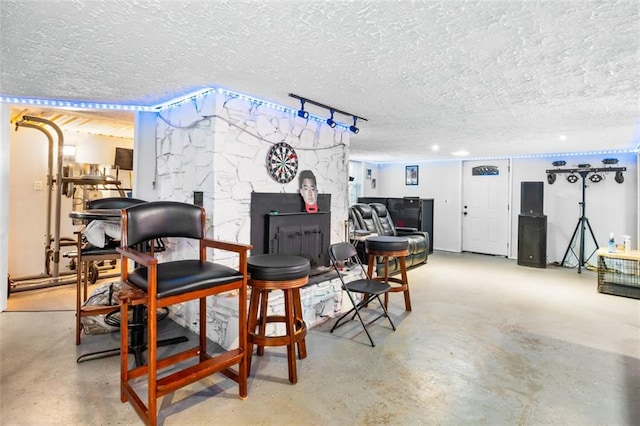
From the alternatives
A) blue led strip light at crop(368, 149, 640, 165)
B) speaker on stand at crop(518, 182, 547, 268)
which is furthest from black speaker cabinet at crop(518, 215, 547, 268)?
blue led strip light at crop(368, 149, 640, 165)

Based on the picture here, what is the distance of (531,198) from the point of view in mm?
6598

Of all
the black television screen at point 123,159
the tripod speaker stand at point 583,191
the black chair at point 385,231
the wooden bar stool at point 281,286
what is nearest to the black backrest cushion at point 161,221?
the wooden bar stool at point 281,286

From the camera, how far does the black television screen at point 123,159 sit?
17.4 feet

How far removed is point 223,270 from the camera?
196 cm

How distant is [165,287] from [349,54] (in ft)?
5.35

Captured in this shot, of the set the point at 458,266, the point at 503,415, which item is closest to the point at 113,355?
the point at 503,415

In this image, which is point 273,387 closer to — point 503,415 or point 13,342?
point 503,415

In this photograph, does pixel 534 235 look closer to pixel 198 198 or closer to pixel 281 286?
pixel 281 286

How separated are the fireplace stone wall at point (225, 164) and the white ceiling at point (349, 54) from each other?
0.22m

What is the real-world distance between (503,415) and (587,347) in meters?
1.48

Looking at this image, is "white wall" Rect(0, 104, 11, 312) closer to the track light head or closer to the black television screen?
the black television screen

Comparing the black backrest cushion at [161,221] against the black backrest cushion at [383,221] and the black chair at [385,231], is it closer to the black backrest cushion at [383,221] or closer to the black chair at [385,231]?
the black chair at [385,231]

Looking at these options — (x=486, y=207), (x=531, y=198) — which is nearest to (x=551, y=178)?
(x=531, y=198)

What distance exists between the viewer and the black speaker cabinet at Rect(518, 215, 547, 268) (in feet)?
19.5
